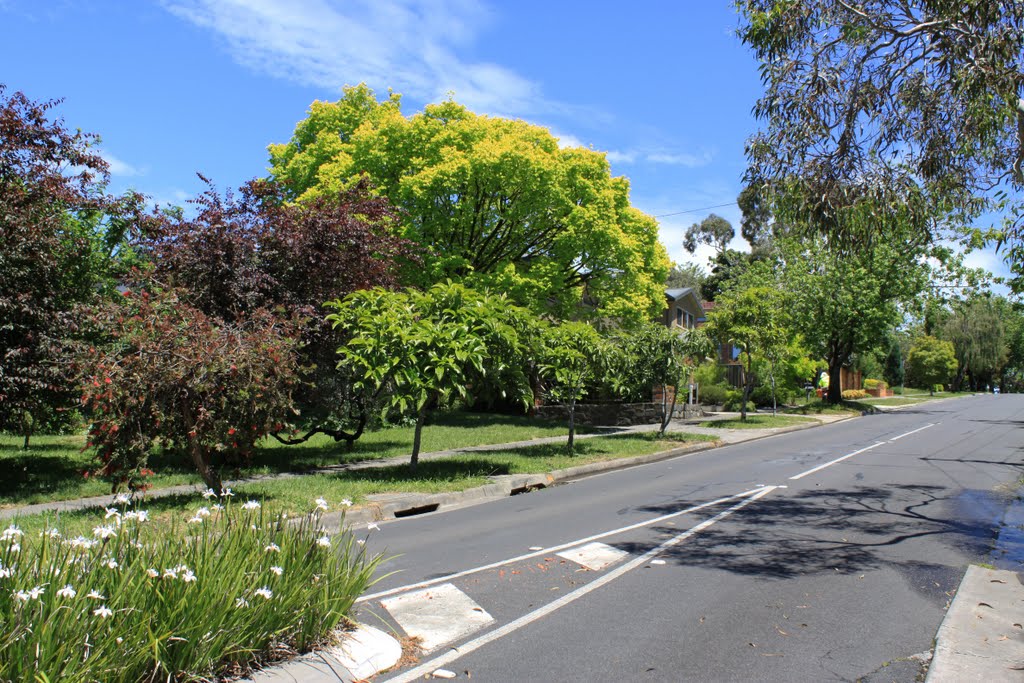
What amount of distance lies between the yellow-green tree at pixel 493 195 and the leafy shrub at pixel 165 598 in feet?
55.4

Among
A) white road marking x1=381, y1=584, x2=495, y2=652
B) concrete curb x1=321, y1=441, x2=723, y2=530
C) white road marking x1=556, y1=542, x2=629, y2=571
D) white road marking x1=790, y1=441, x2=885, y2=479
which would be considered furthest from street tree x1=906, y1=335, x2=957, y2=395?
white road marking x1=381, y1=584, x2=495, y2=652

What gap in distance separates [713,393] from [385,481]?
31.9 metres

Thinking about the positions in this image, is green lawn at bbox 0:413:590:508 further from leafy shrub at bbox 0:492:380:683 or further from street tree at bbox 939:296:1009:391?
street tree at bbox 939:296:1009:391

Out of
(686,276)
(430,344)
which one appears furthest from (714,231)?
(430,344)

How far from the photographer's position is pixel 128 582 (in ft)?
13.3

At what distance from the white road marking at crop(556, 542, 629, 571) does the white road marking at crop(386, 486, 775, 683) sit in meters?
0.19

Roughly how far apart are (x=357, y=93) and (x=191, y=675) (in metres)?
25.8

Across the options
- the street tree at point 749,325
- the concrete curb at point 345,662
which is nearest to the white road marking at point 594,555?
the concrete curb at point 345,662

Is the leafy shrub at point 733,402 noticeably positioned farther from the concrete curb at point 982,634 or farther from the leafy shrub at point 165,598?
the leafy shrub at point 165,598

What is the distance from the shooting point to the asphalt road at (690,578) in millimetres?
5121

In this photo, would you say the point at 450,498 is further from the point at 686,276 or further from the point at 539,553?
the point at 686,276

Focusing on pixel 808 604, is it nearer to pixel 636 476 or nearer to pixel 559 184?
pixel 636 476

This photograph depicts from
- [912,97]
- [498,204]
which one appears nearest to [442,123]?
[498,204]

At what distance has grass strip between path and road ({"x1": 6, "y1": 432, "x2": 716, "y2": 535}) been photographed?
366 inches
